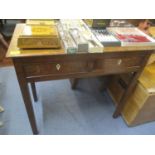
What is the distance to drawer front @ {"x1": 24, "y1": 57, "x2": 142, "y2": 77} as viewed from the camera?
2.71ft

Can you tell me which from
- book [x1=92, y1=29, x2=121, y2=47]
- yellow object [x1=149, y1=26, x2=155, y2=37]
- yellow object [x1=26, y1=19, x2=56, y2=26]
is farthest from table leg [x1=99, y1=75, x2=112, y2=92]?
yellow object [x1=26, y1=19, x2=56, y2=26]

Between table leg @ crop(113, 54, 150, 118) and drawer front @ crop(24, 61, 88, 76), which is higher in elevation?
drawer front @ crop(24, 61, 88, 76)

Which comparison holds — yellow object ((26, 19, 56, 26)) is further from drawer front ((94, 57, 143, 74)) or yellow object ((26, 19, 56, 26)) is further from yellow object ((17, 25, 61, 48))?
drawer front ((94, 57, 143, 74))

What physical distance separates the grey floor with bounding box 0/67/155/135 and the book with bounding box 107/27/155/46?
0.78 m

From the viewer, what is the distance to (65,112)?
1.45 m

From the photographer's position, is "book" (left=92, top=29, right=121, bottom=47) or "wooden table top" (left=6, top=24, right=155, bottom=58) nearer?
"wooden table top" (left=6, top=24, right=155, bottom=58)

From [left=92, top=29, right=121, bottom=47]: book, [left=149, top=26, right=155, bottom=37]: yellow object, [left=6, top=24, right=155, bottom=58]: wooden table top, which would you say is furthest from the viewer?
[left=149, top=26, right=155, bottom=37]: yellow object

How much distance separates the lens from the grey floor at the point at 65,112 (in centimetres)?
131

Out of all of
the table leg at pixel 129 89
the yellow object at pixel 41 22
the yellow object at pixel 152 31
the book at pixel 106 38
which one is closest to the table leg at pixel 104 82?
the table leg at pixel 129 89

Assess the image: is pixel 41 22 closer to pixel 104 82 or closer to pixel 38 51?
pixel 38 51

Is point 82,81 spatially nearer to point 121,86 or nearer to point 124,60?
point 121,86

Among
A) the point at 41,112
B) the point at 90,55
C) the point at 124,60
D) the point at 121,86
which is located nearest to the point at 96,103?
the point at 121,86

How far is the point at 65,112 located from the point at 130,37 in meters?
0.88

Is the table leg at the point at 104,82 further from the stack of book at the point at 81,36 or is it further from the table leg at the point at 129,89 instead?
the stack of book at the point at 81,36
